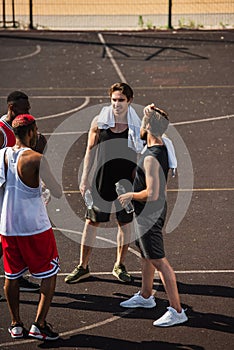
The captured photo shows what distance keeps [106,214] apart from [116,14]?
22164 mm

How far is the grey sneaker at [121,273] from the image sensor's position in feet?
33.8

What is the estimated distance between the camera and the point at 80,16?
103ft

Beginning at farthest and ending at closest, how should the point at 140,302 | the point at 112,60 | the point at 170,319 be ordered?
the point at 112,60 < the point at 140,302 < the point at 170,319

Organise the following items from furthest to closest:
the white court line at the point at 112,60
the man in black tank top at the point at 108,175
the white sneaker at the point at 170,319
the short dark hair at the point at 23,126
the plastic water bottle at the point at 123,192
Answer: the white court line at the point at 112,60, the man in black tank top at the point at 108,175, the plastic water bottle at the point at 123,192, the white sneaker at the point at 170,319, the short dark hair at the point at 23,126

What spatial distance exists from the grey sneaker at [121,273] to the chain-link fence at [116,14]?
18451mm

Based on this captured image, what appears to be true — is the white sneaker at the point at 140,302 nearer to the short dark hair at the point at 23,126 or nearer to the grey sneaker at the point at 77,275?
the grey sneaker at the point at 77,275

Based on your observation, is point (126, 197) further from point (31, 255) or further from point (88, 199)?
point (88, 199)

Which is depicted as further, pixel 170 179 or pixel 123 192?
pixel 170 179

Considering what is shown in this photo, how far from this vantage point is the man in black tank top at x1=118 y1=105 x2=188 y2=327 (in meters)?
9.03

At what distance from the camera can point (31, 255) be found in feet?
28.9

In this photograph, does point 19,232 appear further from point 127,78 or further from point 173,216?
point 127,78

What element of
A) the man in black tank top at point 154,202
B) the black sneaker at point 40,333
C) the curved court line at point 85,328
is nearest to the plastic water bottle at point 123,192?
the man in black tank top at point 154,202

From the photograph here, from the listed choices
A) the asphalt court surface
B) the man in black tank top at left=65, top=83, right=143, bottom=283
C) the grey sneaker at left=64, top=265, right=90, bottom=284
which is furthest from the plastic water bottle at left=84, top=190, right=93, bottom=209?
the asphalt court surface

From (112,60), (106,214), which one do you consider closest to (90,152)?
(106,214)
